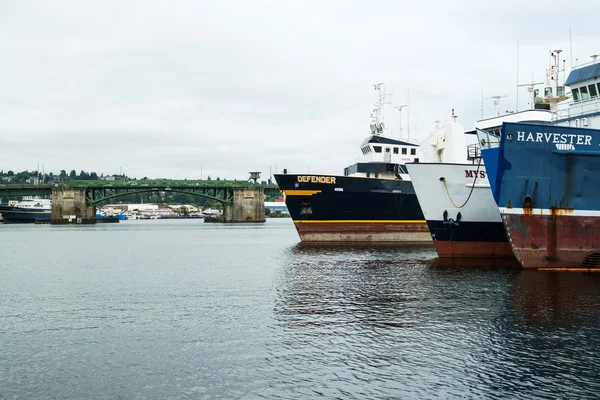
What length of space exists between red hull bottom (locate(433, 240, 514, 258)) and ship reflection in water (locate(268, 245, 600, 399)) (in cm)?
826

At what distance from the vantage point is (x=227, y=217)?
161750mm

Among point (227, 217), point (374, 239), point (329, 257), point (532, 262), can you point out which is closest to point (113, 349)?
point (532, 262)

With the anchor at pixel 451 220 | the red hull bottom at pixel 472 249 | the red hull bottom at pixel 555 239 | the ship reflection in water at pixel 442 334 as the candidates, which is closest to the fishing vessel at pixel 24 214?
the red hull bottom at pixel 472 249

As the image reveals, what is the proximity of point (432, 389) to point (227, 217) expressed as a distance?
151052mm

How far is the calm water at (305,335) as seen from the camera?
13.0 metres

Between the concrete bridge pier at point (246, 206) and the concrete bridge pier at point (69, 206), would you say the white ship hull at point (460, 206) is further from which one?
the concrete bridge pier at point (69, 206)

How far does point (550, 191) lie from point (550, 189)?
0.11m

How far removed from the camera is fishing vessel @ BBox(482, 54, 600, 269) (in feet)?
98.7

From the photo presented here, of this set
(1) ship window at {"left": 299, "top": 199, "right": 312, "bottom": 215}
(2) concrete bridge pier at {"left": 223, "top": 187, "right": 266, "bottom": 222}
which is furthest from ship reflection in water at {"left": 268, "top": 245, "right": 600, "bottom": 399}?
(2) concrete bridge pier at {"left": 223, "top": 187, "right": 266, "bottom": 222}

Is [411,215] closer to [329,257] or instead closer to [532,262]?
[329,257]

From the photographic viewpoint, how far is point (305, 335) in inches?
693

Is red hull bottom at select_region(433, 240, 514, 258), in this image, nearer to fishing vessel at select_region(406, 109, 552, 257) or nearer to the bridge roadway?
fishing vessel at select_region(406, 109, 552, 257)

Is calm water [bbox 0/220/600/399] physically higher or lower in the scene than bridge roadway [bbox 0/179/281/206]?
lower

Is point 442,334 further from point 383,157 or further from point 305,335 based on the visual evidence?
point 383,157
